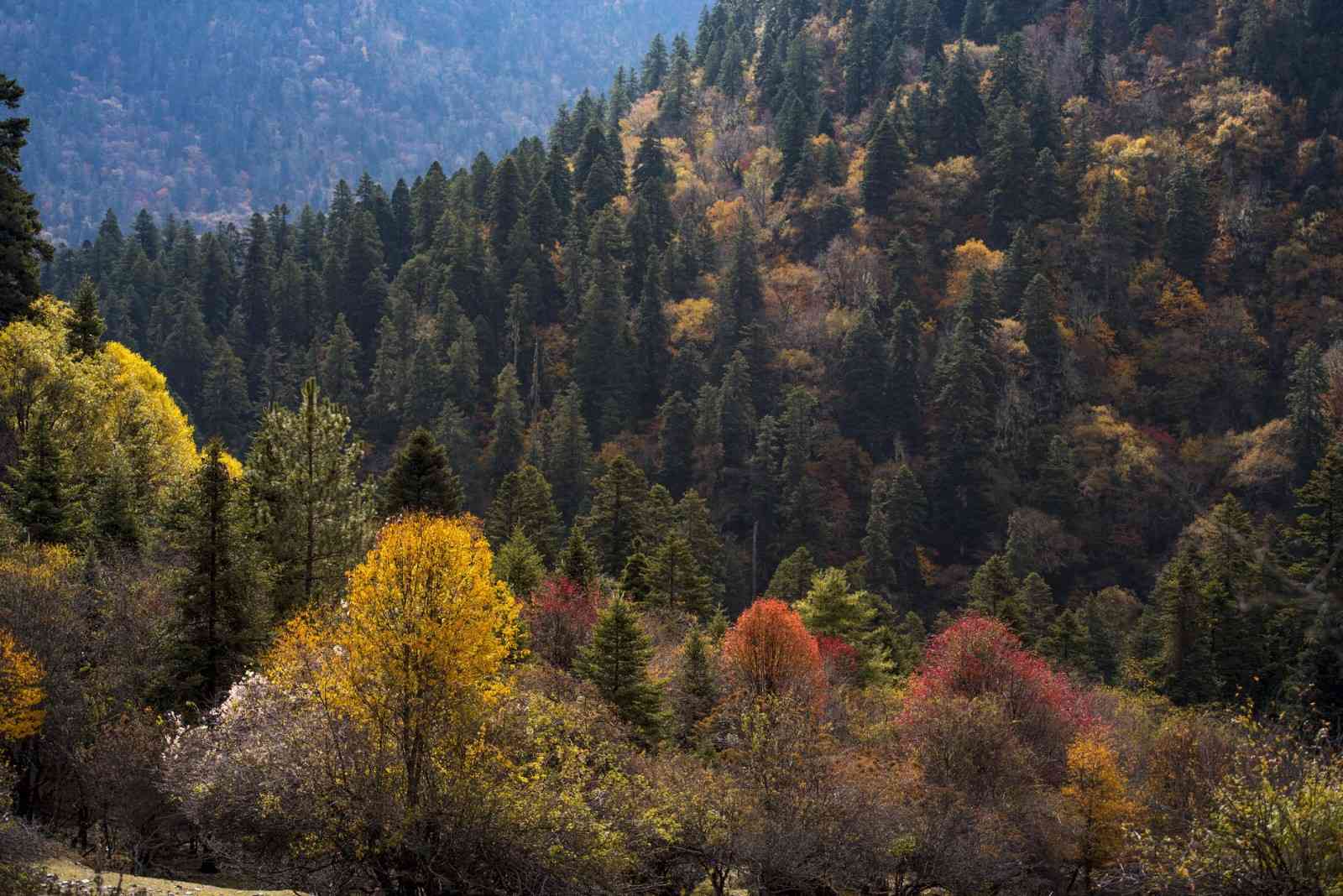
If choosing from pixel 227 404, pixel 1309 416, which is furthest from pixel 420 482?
pixel 227 404

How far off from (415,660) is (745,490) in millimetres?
76334

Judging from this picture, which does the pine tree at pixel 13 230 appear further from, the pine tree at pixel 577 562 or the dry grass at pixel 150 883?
the dry grass at pixel 150 883

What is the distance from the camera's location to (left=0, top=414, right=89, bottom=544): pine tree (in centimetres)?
3916

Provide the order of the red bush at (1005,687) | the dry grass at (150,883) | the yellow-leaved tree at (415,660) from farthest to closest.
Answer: the red bush at (1005,687) < the yellow-leaved tree at (415,660) < the dry grass at (150,883)

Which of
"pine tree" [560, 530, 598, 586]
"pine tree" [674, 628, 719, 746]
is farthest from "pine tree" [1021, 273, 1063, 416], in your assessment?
"pine tree" [674, 628, 719, 746]

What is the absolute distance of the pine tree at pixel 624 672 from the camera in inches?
1554

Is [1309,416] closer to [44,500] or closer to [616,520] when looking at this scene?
[616,520]

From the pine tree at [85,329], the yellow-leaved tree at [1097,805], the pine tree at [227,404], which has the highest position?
the pine tree at [227,404]

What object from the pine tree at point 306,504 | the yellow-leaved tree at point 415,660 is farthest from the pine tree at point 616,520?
the yellow-leaved tree at point 415,660

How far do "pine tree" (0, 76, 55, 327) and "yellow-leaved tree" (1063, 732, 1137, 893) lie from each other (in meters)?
49.9

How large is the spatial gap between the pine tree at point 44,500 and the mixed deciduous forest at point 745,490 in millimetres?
169

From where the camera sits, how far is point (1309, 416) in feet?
289

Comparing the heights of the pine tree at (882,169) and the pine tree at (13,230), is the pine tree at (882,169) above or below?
above

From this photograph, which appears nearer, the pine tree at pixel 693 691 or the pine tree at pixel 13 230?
the pine tree at pixel 693 691
